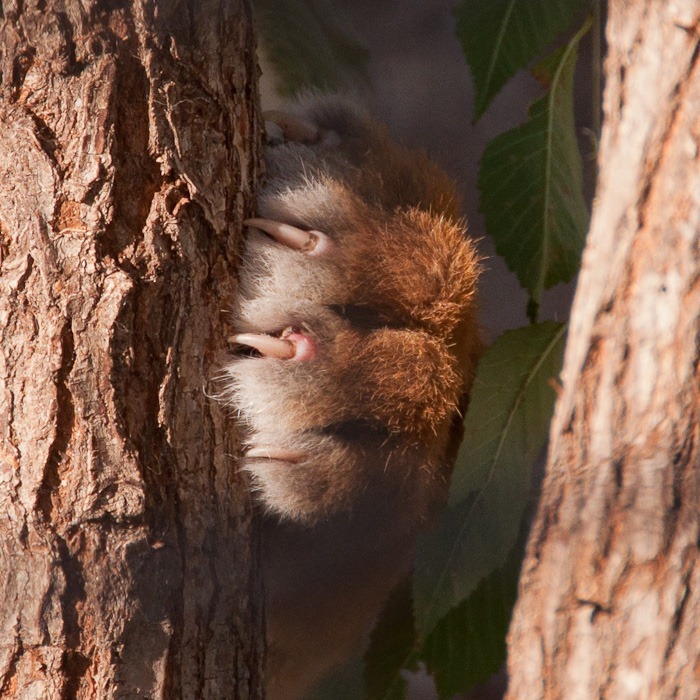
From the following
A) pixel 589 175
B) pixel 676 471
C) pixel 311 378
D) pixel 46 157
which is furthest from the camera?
pixel 589 175

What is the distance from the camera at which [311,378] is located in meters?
0.91

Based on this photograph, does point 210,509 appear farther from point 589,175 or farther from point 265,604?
point 589,175

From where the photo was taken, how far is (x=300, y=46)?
4.76ft

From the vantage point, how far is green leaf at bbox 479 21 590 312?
3.56 feet

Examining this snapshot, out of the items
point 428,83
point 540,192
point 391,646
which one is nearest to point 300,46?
point 428,83

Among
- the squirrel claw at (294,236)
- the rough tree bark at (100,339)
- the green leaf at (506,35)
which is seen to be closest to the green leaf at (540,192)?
the green leaf at (506,35)

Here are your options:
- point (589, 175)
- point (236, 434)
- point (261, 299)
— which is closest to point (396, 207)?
point (261, 299)

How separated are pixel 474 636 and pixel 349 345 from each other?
0.41m

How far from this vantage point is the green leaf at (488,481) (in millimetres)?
984

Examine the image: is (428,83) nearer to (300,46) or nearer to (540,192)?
(300,46)

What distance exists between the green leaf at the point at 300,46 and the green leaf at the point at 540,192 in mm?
337

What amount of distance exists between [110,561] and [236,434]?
0.19 m

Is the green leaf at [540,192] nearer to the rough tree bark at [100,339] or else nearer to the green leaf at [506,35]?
the green leaf at [506,35]

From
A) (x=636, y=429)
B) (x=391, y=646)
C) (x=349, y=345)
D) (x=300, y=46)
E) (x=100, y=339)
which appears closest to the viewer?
(x=636, y=429)
